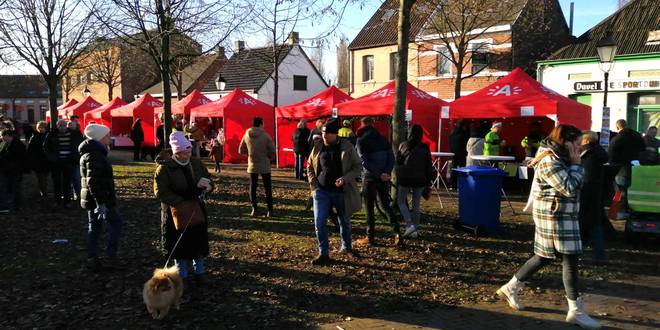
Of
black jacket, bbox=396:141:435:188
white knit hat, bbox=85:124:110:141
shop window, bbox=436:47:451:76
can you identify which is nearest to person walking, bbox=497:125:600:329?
black jacket, bbox=396:141:435:188

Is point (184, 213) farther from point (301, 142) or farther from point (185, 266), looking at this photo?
point (301, 142)

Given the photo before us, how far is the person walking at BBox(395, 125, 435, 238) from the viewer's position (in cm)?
773

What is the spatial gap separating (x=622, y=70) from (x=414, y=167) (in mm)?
16754

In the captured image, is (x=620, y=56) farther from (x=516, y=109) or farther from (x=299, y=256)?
(x=299, y=256)

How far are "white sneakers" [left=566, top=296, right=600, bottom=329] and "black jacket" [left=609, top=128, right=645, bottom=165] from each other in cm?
594

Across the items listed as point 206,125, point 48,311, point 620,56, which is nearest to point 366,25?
point 206,125

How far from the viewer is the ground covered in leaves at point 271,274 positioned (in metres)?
5.12

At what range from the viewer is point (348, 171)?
6.47 metres

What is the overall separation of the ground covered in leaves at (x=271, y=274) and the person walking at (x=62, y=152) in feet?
3.75

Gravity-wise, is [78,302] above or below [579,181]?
below

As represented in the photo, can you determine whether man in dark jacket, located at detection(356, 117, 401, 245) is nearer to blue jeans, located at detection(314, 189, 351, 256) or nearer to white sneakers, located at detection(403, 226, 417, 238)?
white sneakers, located at detection(403, 226, 417, 238)

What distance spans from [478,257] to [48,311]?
4.90 m

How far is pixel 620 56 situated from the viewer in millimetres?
20828

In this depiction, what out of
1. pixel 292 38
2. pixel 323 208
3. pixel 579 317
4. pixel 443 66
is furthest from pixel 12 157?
pixel 443 66
